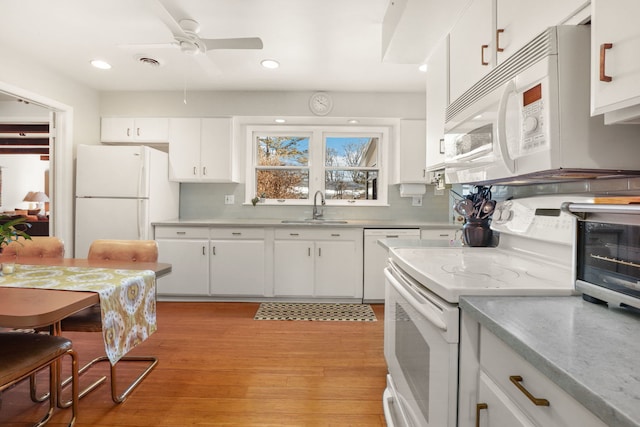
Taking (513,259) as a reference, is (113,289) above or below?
below

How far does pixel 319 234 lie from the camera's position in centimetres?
342

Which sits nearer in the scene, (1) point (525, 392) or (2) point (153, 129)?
(1) point (525, 392)

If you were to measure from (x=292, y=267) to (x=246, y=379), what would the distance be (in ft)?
4.97

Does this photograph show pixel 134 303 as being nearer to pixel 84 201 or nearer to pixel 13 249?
pixel 13 249

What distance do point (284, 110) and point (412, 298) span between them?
124 inches

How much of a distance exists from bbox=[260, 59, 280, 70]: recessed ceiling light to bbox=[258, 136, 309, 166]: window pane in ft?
3.56

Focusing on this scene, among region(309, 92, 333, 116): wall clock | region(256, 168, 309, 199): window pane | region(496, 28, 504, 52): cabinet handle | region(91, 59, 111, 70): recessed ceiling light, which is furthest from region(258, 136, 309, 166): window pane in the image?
region(496, 28, 504, 52): cabinet handle

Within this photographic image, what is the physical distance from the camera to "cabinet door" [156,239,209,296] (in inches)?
135

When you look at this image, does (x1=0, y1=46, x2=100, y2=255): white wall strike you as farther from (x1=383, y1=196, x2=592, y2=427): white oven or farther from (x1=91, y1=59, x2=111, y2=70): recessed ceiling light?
(x1=383, y1=196, x2=592, y2=427): white oven

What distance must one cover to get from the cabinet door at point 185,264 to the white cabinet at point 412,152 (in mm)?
2371

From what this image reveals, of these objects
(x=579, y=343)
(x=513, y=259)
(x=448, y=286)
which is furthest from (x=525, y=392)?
(x=513, y=259)

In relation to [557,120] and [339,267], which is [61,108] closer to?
[339,267]

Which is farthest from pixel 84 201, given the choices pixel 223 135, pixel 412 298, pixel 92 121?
pixel 412 298

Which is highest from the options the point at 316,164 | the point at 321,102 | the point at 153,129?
the point at 321,102
